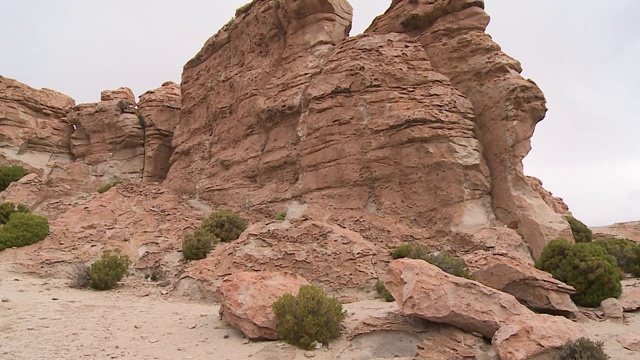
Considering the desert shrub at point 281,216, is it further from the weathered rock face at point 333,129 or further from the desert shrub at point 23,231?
the desert shrub at point 23,231

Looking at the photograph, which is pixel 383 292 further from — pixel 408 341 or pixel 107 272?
pixel 107 272

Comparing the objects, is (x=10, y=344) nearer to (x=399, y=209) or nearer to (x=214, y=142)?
(x=399, y=209)

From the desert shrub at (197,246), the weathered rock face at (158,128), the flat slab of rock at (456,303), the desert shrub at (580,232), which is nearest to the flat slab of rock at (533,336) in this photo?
the flat slab of rock at (456,303)

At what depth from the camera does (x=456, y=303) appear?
8.13 metres

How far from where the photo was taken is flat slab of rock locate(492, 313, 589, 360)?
700cm

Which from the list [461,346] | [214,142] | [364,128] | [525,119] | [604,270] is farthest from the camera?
[214,142]

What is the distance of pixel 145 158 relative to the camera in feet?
111

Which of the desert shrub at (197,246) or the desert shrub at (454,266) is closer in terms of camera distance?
the desert shrub at (454,266)

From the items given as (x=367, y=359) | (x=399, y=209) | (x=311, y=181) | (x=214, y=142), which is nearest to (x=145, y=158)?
(x=214, y=142)

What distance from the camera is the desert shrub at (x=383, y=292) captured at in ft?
39.0

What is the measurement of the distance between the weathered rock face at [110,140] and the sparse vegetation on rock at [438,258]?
79.5 feet

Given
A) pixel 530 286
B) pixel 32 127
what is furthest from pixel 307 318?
pixel 32 127

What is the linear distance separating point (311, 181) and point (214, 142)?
9669mm

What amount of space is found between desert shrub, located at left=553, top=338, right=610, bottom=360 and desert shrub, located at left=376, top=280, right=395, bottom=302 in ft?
17.3
